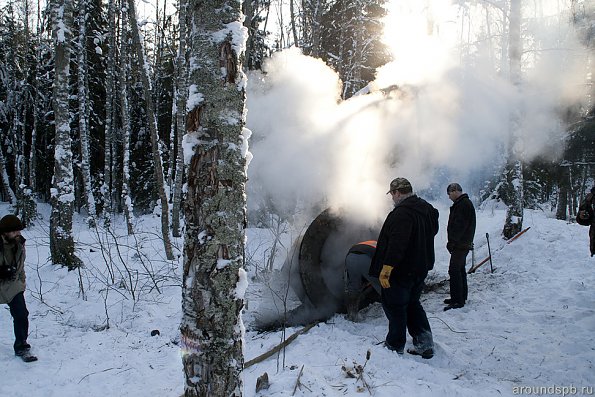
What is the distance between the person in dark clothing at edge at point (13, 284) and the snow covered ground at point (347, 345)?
0.51 feet

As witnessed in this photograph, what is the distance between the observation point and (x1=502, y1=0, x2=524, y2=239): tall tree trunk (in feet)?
32.0

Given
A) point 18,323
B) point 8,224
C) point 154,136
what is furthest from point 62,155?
point 18,323

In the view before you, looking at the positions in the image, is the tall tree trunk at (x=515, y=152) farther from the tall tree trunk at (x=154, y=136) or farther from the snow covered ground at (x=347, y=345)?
the tall tree trunk at (x=154, y=136)

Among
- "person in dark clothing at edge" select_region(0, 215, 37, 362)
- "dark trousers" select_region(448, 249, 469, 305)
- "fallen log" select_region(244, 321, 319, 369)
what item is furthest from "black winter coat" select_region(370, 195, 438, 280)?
"person in dark clothing at edge" select_region(0, 215, 37, 362)

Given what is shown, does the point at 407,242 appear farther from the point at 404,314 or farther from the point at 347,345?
the point at 347,345

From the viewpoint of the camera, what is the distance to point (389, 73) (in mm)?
8477

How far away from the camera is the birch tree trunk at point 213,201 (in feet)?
8.00

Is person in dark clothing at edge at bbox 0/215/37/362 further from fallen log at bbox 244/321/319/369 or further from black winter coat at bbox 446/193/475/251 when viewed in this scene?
black winter coat at bbox 446/193/475/251

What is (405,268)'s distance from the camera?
4.25 meters

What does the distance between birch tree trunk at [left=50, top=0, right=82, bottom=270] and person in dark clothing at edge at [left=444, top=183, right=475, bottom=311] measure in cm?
674

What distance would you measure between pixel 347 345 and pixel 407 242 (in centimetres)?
133

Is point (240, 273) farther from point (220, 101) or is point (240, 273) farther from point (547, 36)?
point (547, 36)

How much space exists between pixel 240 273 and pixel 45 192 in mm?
26164

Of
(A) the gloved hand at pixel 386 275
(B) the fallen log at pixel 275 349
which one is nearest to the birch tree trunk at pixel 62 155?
(B) the fallen log at pixel 275 349
